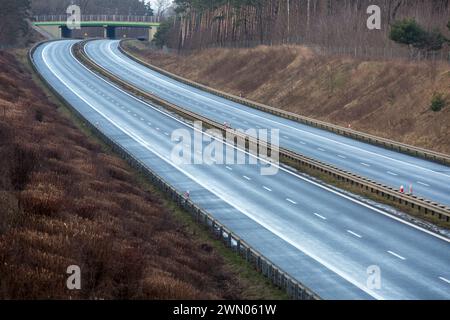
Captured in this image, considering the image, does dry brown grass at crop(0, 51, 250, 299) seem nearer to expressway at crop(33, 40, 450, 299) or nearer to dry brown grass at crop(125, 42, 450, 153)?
Result: expressway at crop(33, 40, 450, 299)

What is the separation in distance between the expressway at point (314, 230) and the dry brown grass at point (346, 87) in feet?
66.8

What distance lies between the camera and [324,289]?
27.5 metres

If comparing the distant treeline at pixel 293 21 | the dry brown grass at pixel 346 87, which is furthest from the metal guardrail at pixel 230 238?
the distant treeline at pixel 293 21

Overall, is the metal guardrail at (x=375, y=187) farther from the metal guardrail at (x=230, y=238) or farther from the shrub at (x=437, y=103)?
the shrub at (x=437, y=103)

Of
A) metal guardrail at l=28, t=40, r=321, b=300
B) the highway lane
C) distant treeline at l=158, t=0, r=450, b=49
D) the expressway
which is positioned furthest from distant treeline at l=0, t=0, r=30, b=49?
metal guardrail at l=28, t=40, r=321, b=300

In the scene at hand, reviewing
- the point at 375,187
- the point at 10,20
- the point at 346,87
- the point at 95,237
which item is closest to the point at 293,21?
the point at 346,87

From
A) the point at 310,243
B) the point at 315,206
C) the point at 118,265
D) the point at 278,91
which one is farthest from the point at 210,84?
the point at 118,265

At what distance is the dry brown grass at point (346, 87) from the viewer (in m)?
65.9

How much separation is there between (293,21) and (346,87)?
4114 cm

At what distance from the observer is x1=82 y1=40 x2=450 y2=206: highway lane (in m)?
47.0

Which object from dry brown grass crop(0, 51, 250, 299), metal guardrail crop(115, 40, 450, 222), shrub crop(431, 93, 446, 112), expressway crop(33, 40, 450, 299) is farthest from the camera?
shrub crop(431, 93, 446, 112)

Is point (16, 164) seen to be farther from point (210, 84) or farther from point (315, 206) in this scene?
point (210, 84)

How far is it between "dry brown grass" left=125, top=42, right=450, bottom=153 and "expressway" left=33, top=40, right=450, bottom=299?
66.8 feet
